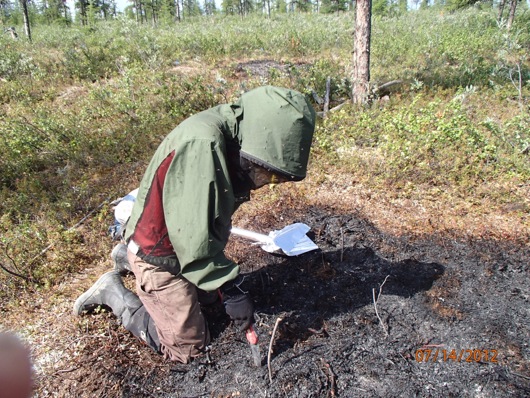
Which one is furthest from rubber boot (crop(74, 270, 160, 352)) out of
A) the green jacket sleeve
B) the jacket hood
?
the jacket hood

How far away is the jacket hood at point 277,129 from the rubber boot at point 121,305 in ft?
4.71

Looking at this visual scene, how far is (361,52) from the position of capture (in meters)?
5.88

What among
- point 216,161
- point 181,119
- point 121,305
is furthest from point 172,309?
point 181,119

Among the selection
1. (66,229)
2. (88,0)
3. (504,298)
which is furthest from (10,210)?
(88,0)

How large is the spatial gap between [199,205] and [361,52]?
207 inches

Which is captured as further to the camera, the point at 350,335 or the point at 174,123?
the point at 174,123

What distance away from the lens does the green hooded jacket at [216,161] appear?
1602 mm

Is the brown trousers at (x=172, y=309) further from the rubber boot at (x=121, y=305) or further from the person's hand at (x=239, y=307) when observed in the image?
the person's hand at (x=239, y=307)

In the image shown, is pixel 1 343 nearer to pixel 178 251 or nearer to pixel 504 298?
pixel 178 251

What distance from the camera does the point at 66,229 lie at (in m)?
3.69

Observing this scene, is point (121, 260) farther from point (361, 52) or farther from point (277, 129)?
point (361, 52)

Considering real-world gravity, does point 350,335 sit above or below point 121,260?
below

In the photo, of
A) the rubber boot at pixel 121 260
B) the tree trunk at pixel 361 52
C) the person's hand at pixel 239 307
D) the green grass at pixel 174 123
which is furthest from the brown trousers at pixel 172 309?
the tree trunk at pixel 361 52
